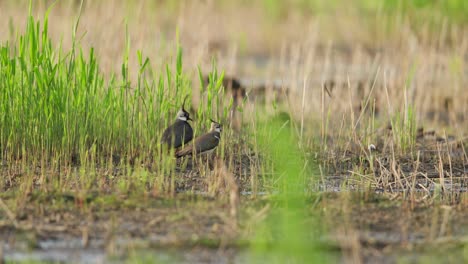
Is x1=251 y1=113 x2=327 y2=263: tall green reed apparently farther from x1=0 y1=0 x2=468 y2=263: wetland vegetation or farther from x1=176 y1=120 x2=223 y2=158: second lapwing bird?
x1=176 y1=120 x2=223 y2=158: second lapwing bird

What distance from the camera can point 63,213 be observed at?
6.03 meters

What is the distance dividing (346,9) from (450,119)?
7041 millimetres

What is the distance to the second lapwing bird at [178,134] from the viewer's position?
25.6ft

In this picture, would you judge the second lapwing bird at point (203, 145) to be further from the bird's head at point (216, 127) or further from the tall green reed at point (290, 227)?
the tall green reed at point (290, 227)

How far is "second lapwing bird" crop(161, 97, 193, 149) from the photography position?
25.6ft

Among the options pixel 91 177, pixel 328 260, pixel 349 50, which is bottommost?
pixel 328 260

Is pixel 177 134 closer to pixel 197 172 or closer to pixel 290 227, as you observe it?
pixel 197 172

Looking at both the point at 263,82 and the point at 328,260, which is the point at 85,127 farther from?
the point at 263,82

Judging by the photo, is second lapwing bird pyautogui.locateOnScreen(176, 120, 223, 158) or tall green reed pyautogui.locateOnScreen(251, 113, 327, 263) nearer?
tall green reed pyautogui.locateOnScreen(251, 113, 327, 263)

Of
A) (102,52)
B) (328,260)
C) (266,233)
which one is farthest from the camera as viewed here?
Answer: (102,52)

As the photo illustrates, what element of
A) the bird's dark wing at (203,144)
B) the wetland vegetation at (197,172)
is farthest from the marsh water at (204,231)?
the bird's dark wing at (203,144)

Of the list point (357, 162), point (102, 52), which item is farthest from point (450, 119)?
point (102, 52)

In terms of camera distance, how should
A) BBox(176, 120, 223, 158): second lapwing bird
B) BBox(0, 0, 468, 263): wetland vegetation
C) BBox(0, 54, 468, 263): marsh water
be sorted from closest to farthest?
BBox(0, 54, 468, 263): marsh water → BBox(0, 0, 468, 263): wetland vegetation → BBox(176, 120, 223, 158): second lapwing bird

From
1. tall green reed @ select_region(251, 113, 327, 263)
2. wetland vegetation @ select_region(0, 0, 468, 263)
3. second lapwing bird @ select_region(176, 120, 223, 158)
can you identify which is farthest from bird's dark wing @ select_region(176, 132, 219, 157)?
tall green reed @ select_region(251, 113, 327, 263)
